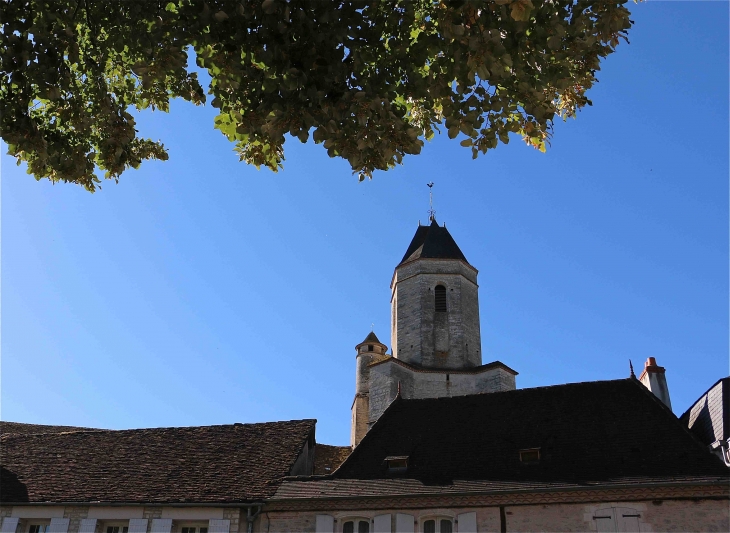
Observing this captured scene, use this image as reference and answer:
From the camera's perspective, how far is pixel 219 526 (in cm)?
1387

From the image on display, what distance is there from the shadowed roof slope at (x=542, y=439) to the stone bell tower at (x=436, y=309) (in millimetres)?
11903

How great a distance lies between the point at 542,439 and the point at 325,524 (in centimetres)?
495

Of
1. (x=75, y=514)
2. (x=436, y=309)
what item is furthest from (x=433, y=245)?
(x=75, y=514)

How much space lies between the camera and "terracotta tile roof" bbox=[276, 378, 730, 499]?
514 inches

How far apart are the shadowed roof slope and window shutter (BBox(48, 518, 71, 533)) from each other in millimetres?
5716

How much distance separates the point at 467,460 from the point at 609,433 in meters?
3.03

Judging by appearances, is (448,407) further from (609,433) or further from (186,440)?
(186,440)

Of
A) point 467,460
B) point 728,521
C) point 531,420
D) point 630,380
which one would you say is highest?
point 630,380

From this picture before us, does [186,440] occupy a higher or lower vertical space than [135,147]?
lower

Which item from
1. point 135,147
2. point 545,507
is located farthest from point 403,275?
point 135,147

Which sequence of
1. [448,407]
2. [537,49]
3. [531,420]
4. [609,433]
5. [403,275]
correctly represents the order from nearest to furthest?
[537,49], [609,433], [531,420], [448,407], [403,275]

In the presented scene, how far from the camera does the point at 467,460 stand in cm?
1457

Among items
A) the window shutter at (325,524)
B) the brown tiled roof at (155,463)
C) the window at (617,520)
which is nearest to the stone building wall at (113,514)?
the brown tiled roof at (155,463)

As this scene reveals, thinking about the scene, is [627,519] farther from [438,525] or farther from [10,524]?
[10,524]
